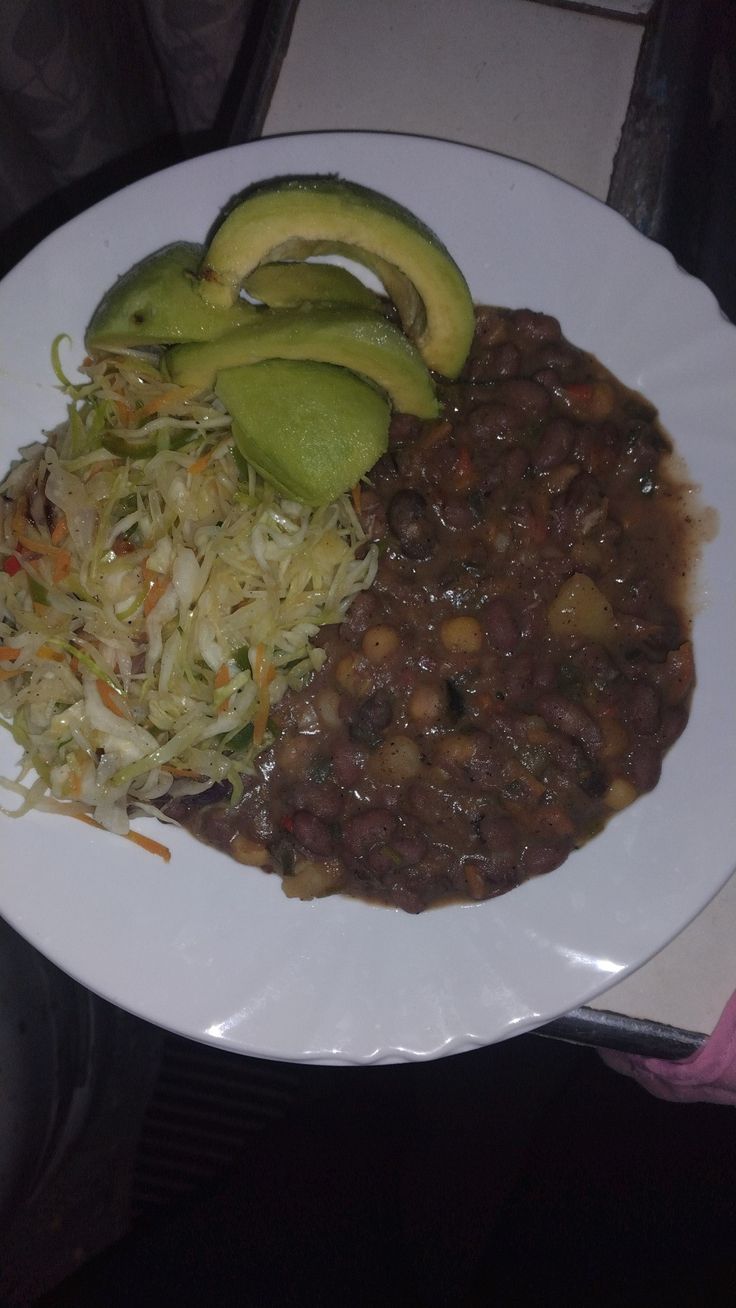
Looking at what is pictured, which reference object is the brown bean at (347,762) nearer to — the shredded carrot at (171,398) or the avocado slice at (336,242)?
the shredded carrot at (171,398)

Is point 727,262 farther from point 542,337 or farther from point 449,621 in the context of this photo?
point 449,621

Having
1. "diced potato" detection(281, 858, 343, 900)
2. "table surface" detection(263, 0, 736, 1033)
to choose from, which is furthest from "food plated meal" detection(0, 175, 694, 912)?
"table surface" detection(263, 0, 736, 1033)

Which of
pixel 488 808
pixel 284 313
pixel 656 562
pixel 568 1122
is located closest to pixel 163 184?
pixel 284 313

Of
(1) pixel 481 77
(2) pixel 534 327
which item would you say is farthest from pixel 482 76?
(2) pixel 534 327

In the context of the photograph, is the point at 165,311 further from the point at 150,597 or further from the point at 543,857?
the point at 543,857

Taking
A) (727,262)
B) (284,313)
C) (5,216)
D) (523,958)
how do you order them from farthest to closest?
(5,216) → (727,262) → (523,958) → (284,313)

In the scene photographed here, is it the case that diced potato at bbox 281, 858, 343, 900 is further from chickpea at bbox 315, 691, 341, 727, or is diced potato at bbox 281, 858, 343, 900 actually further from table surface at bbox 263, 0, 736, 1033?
table surface at bbox 263, 0, 736, 1033

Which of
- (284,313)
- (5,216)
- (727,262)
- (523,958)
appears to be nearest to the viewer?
(284,313)
